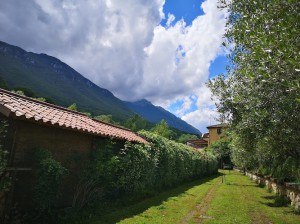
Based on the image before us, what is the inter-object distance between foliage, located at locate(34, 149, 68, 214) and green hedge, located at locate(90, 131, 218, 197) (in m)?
2.57

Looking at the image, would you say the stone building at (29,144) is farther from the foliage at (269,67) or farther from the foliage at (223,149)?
the foliage at (223,149)

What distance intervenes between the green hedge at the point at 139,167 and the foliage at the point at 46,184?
8.43 feet

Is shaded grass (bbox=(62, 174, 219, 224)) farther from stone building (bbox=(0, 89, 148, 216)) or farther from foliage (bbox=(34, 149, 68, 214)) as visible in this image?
stone building (bbox=(0, 89, 148, 216))

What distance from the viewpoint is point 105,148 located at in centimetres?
1229

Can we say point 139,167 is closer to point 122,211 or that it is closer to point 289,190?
point 122,211

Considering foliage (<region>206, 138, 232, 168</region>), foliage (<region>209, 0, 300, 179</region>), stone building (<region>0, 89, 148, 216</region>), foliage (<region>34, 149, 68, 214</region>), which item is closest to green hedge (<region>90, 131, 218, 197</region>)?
stone building (<region>0, 89, 148, 216</region>)

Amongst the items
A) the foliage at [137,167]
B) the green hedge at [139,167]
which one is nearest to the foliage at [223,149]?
the green hedge at [139,167]

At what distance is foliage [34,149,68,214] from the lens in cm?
855

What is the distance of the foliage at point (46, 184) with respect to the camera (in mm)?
8547

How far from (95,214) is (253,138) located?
10.5 metres

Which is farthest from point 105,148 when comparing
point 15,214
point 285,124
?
point 285,124

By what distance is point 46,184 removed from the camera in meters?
8.66

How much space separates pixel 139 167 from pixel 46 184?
7067 mm

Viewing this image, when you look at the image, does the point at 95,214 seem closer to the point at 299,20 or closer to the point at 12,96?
the point at 12,96
